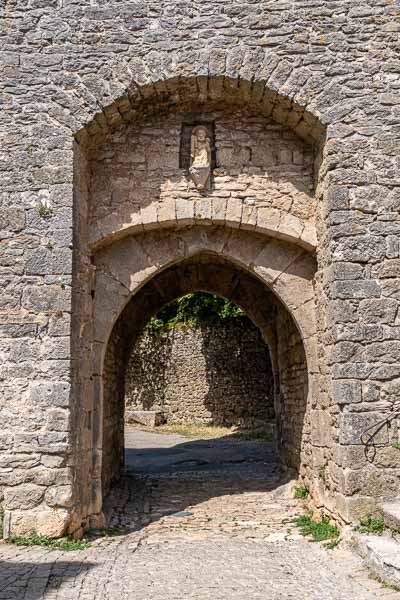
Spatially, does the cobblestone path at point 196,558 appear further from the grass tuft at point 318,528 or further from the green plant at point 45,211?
the green plant at point 45,211

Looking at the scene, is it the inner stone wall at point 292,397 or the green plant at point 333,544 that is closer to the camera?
the green plant at point 333,544

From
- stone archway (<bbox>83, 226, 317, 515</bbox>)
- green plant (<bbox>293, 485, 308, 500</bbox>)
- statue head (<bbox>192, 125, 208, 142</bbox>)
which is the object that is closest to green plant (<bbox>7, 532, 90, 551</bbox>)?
stone archway (<bbox>83, 226, 317, 515</bbox>)

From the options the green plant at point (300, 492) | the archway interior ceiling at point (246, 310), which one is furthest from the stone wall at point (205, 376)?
the green plant at point (300, 492)

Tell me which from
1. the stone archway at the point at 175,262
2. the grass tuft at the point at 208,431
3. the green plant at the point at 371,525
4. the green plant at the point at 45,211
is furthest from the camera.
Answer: the grass tuft at the point at 208,431

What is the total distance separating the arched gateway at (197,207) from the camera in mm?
6184

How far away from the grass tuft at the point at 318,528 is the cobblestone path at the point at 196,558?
116 millimetres

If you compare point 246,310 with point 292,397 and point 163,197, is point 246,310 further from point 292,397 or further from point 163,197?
point 163,197

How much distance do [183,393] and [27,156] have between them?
12.9 meters

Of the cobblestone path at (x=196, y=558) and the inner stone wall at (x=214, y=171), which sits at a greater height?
the inner stone wall at (x=214, y=171)

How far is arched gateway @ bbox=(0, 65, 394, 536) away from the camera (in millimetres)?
6184

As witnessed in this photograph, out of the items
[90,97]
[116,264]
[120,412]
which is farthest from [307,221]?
[120,412]

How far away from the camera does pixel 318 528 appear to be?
5.90 metres

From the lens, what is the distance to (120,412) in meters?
9.45

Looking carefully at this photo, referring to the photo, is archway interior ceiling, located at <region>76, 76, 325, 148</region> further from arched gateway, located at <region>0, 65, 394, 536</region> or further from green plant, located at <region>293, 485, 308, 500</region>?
green plant, located at <region>293, 485, 308, 500</region>
